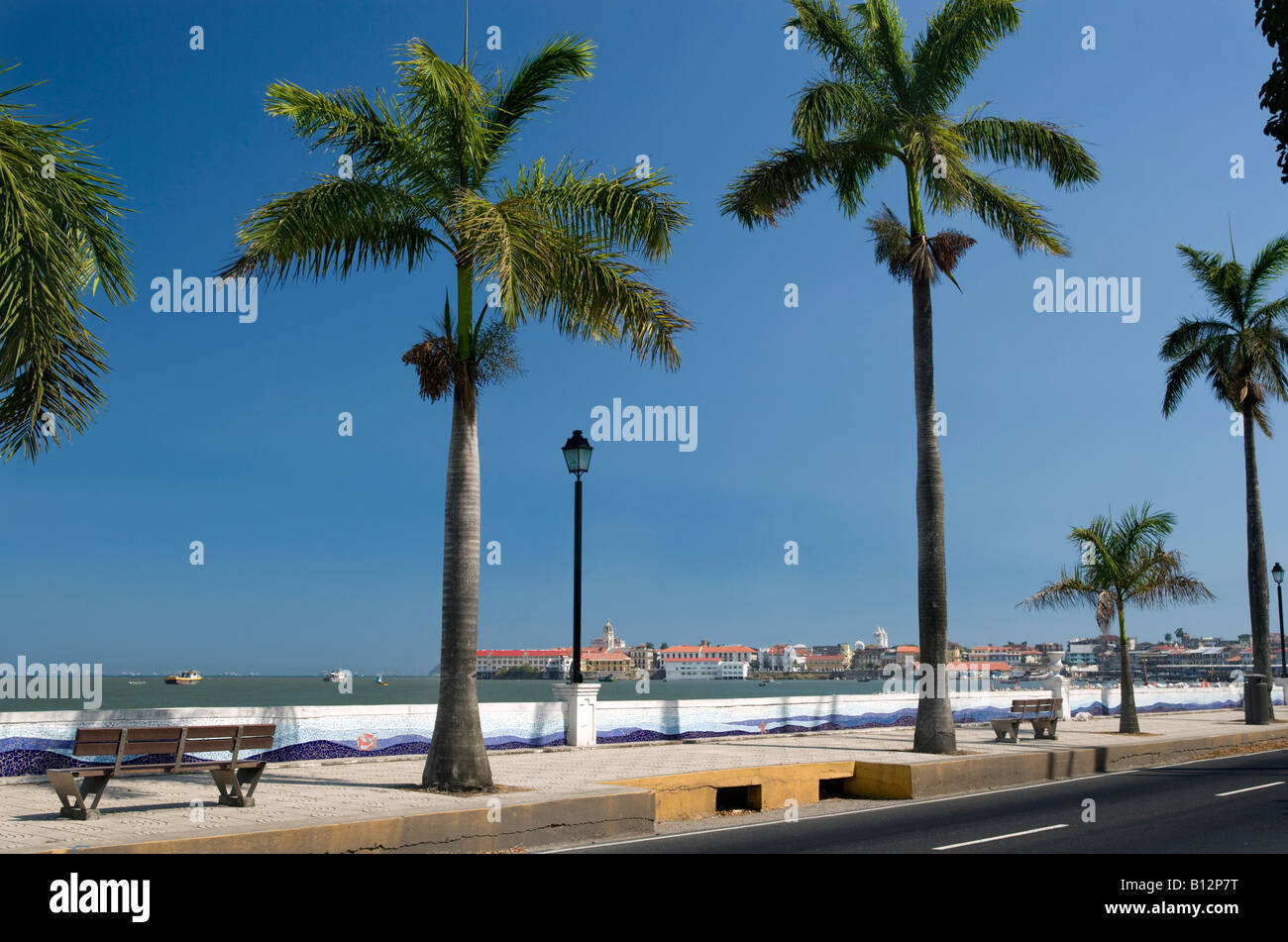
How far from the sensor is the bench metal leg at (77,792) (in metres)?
10.2

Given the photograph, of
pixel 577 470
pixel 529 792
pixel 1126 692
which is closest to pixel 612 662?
pixel 1126 692

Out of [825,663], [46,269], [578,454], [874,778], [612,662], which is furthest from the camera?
[825,663]

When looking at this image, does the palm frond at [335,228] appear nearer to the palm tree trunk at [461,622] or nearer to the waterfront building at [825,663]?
the palm tree trunk at [461,622]

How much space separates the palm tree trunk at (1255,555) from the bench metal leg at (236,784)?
28.8m

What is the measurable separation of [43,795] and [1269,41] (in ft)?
49.4

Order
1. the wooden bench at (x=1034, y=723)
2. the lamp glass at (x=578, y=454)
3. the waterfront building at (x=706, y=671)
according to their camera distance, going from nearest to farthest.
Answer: the lamp glass at (x=578, y=454)
the wooden bench at (x=1034, y=723)
the waterfront building at (x=706, y=671)

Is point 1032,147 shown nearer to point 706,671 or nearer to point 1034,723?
point 1034,723

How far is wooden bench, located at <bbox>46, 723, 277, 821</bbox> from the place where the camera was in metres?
10.3

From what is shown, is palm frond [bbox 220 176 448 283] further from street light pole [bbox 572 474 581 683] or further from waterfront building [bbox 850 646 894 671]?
waterfront building [bbox 850 646 894 671]

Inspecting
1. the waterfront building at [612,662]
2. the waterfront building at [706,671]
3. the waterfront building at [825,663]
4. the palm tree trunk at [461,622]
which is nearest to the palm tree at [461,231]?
the palm tree trunk at [461,622]

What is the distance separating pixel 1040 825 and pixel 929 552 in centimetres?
741

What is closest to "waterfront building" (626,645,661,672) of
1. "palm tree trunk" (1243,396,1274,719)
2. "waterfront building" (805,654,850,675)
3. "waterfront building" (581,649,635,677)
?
"waterfront building" (581,649,635,677)

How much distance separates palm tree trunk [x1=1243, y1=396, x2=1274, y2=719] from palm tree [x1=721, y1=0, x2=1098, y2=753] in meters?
14.6

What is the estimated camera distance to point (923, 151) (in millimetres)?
18594
